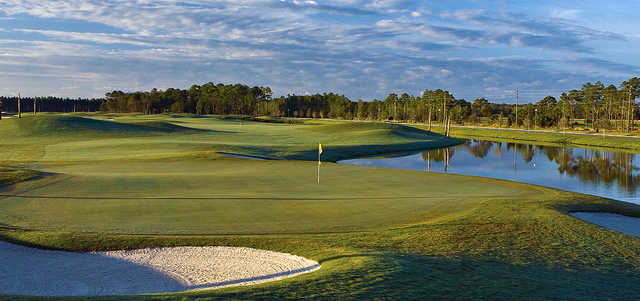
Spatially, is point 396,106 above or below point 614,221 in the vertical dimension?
above

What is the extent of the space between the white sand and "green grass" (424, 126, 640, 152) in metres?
44.0

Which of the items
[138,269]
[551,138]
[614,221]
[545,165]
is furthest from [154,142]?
[551,138]

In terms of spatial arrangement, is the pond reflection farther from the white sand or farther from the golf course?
the white sand

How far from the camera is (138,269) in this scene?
9922 millimetres

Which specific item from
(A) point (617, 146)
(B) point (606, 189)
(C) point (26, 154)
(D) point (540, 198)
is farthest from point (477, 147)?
(C) point (26, 154)

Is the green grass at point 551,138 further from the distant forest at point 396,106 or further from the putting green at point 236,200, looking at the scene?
the putting green at point 236,200

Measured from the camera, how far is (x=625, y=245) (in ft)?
40.1

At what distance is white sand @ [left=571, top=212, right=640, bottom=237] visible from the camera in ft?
50.0

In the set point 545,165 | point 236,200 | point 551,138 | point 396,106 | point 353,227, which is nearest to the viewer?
point 353,227

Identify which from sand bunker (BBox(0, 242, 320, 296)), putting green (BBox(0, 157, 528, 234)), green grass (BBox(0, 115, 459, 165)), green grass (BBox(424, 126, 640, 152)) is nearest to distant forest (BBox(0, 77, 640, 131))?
green grass (BBox(424, 126, 640, 152))

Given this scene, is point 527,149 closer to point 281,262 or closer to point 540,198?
point 540,198

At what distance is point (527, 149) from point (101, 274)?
55.0 metres

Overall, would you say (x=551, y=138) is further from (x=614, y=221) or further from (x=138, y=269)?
(x=138, y=269)

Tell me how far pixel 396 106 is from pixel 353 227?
12193 cm
